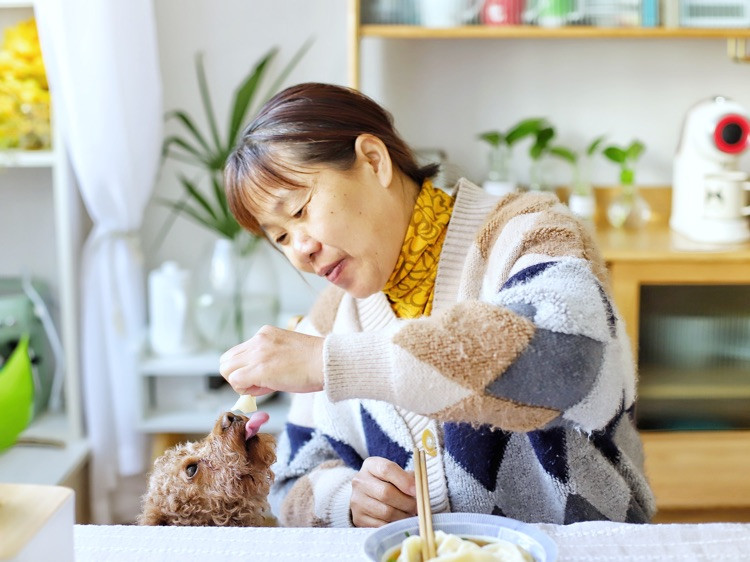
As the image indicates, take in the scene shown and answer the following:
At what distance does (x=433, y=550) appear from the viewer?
2.85 ft

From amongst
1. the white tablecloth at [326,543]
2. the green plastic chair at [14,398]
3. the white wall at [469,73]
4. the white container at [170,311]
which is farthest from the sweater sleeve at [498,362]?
the white wall at [469,73]

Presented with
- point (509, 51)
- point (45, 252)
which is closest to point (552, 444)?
point (509, 51)

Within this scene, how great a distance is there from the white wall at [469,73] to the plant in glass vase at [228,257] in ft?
0.17

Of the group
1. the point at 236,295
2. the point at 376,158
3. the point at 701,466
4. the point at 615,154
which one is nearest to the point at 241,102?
the point at 236,295

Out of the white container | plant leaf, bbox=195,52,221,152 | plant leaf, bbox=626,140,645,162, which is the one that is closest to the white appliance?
plant leaf, bbox=626,140,645,162

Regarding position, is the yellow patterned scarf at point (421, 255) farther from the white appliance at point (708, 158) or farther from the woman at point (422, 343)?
the white appliance at point (708, 158)

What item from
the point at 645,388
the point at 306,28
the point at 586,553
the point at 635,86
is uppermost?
the point at 306,28

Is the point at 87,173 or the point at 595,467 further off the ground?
the point at 87,173

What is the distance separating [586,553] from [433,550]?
0.20m

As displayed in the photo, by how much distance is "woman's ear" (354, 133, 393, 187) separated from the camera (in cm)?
122

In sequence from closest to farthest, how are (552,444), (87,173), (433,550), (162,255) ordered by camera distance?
(433,550)
(552,444)
(87,173)
(162,255)

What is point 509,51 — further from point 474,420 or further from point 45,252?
point 474,420

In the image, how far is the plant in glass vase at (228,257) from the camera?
2455 mm

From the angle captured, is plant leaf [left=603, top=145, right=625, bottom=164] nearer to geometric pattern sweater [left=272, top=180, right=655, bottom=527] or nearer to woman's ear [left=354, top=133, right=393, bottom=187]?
geometric pattern sweater [left=272, top=180, right=655, bottom=527]
